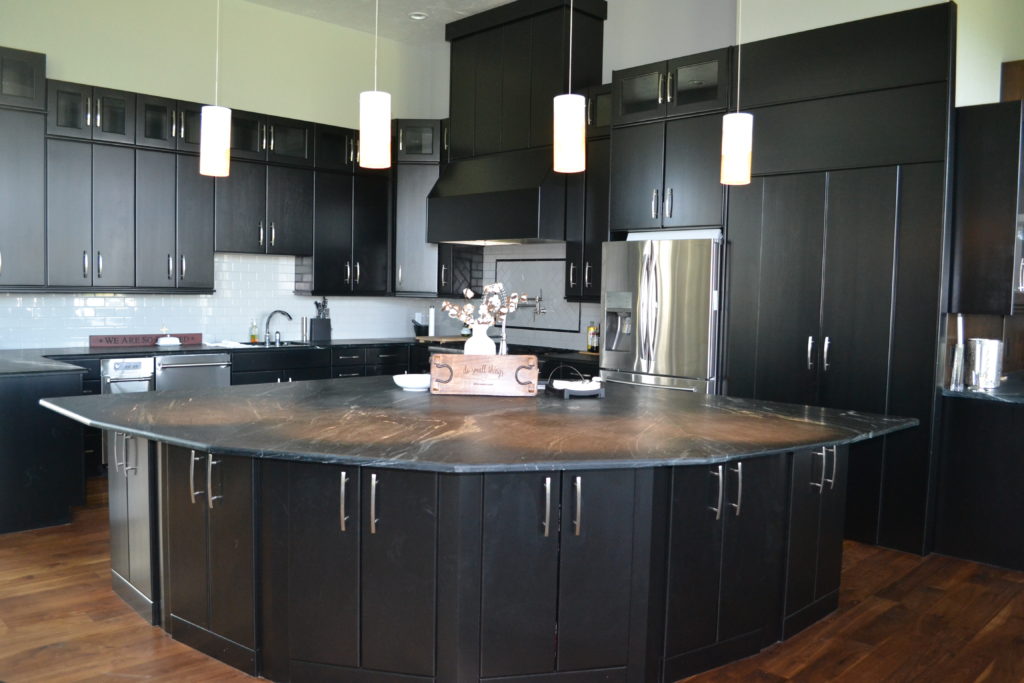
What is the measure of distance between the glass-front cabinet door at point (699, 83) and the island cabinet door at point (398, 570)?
3575mm

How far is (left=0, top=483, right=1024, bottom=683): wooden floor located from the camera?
299 centimetres

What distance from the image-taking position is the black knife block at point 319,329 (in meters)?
7.25

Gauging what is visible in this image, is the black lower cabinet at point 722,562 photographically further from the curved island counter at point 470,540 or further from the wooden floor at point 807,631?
the wooden floor at point 807,631

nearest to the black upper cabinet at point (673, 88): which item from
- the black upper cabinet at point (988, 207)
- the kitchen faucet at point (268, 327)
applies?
the black upper cabinet at point (988, 207)

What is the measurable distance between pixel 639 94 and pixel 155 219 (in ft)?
11.8

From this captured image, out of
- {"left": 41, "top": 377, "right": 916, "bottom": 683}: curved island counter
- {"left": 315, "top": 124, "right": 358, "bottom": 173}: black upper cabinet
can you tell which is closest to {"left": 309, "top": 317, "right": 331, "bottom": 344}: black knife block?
{"left": 315, "top": 124, "right": 358, "bottom": 173}: black upper cabinet

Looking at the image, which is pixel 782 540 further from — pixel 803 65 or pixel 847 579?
pixel 803 65

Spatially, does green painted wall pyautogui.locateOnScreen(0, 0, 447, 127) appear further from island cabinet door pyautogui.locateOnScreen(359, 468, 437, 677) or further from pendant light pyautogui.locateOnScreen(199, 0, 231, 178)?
island cabinet door pyautogui.locateOnScreen(359, 468, 437, 677)

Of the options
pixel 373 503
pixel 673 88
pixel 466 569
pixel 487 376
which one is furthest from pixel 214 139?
pixel 673 88

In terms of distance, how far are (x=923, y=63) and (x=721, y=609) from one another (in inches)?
121

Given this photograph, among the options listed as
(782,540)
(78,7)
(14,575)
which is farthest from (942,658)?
(78,7)

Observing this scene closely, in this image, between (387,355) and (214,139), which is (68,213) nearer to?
(387,355)

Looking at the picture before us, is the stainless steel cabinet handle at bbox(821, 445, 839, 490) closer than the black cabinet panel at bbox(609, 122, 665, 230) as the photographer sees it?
Yes

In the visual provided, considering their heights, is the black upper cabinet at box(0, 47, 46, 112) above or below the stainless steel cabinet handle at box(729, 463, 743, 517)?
above
